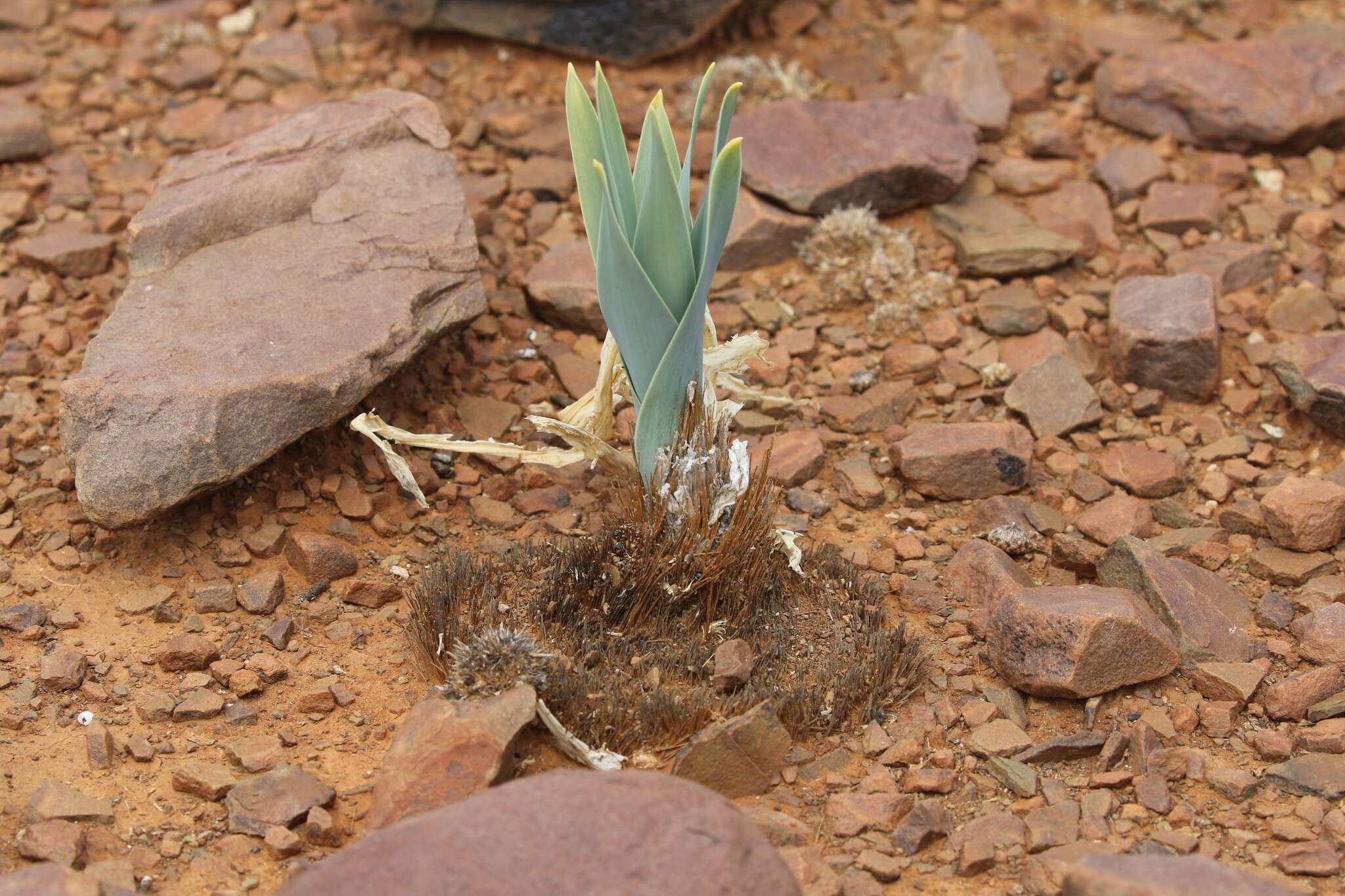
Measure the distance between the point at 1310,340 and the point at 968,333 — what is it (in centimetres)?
103

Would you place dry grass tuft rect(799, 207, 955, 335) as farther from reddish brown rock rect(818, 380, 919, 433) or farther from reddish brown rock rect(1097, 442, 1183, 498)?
reddish brown rock rect(1097, 442, 1183, 498)

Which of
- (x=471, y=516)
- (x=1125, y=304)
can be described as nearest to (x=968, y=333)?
(x=1125, y=304)

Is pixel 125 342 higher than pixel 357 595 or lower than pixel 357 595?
higher

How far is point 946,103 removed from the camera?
17.5 feet

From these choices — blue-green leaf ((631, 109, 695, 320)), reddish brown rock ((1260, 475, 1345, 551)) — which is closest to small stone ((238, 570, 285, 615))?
blue-green leaf ((631, 109, 695, 320))

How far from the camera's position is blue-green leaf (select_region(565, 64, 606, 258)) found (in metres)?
3.22

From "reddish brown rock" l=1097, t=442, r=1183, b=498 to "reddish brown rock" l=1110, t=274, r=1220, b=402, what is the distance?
12.8 inches

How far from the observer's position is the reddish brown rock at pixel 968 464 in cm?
405

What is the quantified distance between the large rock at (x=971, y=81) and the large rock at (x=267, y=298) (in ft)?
6.81

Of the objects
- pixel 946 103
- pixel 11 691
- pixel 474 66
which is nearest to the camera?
pixel 11 691

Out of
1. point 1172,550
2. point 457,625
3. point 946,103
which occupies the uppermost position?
point 946,103

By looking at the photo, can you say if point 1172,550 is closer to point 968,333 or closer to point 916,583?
point 916,583

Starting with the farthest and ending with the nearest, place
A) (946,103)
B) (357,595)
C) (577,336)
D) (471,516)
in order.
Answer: (946,103) → (577,336) → (471,516) → (357,595)

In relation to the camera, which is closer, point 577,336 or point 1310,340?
point 1310,340
